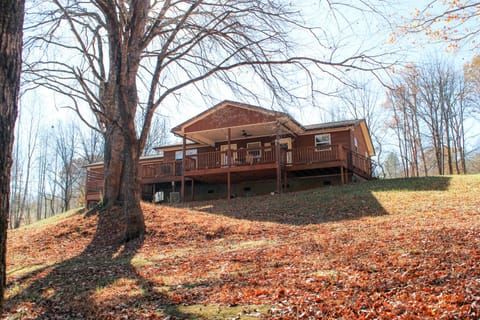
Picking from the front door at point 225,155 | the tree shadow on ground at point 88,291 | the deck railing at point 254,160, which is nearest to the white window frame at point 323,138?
the deck railing at point 254,160

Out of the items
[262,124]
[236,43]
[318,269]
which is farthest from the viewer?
[262,124]

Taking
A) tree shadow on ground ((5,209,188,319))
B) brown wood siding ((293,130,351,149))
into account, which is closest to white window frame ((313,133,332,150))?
brown wood siding ((293,130,351,149))

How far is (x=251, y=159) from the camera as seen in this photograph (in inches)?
877

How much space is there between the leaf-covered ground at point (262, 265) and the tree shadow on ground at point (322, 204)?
153 mm

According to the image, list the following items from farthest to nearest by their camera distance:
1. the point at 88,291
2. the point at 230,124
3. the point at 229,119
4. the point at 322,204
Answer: the point at 229,119, the point at 230,124, the point at 322,204, the point at 88,291

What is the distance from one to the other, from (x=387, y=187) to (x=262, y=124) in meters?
7.11

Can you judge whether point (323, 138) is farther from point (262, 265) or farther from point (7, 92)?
point (7, 92)

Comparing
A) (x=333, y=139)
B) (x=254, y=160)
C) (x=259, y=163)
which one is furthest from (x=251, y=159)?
(x=333, y=139)

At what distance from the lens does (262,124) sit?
20.9 metres

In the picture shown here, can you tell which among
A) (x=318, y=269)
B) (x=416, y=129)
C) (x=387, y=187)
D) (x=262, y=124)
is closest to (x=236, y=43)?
(x=318, y=269)

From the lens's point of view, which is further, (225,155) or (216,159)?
(225,155)

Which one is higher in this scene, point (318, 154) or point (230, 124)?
point (230, 124)

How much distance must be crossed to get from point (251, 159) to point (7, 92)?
18771 mm

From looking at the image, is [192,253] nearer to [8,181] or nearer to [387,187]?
[8,181]
